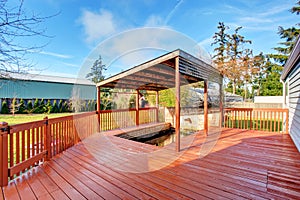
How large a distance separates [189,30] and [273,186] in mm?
11420

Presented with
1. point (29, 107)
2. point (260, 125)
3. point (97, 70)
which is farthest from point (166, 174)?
point (97, 70)

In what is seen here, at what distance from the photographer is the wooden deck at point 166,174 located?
213 centimetres

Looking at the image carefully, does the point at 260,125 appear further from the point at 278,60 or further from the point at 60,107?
the point at 278,60

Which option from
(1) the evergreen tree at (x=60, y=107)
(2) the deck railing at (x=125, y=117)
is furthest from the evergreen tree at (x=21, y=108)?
(2) the deck railing at (x=125, y=117)

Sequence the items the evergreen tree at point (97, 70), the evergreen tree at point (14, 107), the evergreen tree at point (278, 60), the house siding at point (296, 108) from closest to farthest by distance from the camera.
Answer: the house siding at point (296, 108) < the evergreen tree at point (14, 107) < the evergreen tree at point (278, 60) < the evergreen tree at point (97, 70)

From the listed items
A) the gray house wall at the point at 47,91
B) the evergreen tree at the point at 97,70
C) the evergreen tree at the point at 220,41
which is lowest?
the gray house wall at the point at 47,91

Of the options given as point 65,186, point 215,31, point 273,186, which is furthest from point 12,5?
point 215,31

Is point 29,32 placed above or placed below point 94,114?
above

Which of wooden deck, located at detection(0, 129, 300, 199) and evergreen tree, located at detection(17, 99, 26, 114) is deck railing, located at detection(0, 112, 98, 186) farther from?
evergreen tree, located at detection(17, 99, 26, 114)

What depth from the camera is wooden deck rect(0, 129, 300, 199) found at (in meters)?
2.13

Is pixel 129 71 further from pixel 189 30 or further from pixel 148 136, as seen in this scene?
pixel 189 30

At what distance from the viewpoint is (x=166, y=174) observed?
2.68m

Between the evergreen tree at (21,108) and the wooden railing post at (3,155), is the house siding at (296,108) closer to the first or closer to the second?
the wooden railing post at (3,155)

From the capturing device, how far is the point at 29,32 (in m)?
2.93
